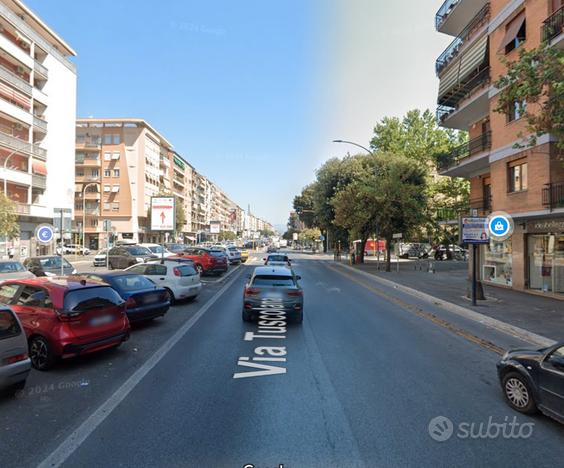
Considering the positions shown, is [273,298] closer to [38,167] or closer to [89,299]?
[89,299]

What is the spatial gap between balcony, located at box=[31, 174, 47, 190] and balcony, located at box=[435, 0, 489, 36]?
3670cm

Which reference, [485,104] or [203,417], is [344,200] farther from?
[203,417]

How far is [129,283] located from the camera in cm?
927

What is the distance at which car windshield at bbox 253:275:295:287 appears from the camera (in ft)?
31.4

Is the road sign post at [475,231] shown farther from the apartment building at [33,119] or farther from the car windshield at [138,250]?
the apartment building at [33,119]

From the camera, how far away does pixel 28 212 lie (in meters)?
34.6

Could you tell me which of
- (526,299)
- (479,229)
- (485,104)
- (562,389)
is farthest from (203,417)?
(485,104)

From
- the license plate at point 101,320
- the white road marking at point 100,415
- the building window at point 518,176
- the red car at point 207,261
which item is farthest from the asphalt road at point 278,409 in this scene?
the red car at point 207,261

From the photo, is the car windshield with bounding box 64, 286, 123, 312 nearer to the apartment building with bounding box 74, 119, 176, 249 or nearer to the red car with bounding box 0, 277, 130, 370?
the red car with bounding box 0, 277, 130, 370

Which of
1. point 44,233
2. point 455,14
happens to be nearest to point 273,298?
point 44,233

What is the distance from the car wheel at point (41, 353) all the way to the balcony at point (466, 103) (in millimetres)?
20370

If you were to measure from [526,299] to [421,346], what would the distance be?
956cm

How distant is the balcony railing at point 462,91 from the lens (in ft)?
63.4

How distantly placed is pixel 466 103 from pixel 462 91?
239cm
